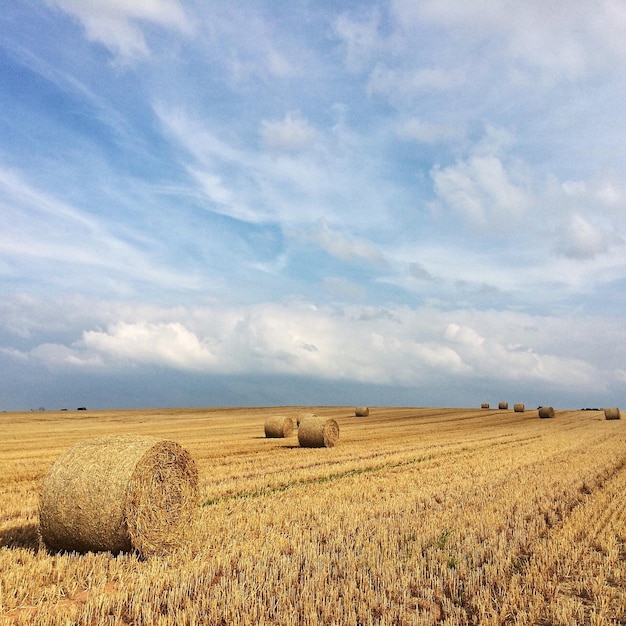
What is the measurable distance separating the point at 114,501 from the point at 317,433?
1336cm

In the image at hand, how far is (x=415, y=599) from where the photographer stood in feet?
17.4

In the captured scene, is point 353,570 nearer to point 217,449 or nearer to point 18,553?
point 18,553

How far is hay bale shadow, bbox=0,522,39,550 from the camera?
23.3 ft

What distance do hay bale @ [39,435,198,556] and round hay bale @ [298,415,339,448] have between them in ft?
39.5

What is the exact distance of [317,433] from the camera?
1984 centimetres

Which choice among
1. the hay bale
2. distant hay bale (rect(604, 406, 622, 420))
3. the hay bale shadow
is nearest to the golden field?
the hay bale shadow

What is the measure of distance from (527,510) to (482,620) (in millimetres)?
4594

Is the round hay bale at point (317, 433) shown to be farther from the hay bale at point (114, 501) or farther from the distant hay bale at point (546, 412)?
the distant hay bale at point (546, 412)

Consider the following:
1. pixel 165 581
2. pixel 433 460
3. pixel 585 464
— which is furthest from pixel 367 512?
pixel 585 464

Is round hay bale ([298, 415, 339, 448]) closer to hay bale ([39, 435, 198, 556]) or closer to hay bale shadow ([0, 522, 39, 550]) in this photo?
hay bale ([39, 435, 198, 556])

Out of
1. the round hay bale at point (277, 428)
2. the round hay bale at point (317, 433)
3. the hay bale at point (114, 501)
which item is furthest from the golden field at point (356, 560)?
the round hay bale at point (277, 428)

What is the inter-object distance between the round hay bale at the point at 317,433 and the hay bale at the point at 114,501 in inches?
475

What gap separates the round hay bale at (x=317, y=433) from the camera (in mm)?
19781

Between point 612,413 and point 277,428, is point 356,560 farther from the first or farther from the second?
point 612,413
